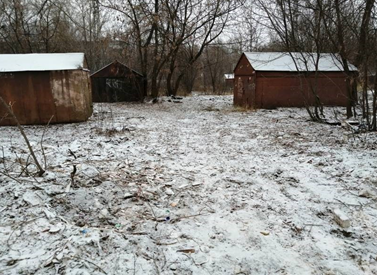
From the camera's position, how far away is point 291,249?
2580 mm

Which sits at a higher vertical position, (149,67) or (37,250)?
(149,67)

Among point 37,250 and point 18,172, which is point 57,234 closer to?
point 37,250

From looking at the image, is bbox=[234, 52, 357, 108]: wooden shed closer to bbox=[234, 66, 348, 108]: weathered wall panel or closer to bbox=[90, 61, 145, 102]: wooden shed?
bbox=[234, 66, 348, 108]: weathered wall panel

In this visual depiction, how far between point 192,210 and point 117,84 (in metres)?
14.5

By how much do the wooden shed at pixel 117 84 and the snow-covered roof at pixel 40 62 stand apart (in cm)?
672

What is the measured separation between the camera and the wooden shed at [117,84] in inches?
634

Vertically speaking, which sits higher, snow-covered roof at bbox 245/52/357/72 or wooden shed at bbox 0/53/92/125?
snow-covered roof at bbox 245/52/357/72

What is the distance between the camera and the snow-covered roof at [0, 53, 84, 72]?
8461 mm

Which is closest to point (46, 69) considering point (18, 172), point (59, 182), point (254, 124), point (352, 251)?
point (18, 172)

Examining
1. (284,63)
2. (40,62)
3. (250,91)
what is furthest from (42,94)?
(284,63)

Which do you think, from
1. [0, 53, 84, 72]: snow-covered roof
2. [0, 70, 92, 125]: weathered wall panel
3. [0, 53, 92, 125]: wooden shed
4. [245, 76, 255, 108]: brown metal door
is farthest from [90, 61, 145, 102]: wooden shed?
[0, 70, 92, 125]: weathered wall panel

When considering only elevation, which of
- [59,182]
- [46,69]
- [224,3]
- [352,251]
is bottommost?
[352,251]

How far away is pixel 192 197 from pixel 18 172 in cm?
261

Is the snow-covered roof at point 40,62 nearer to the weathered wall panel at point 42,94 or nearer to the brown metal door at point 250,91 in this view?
the weathered wall panel at point 42,94
